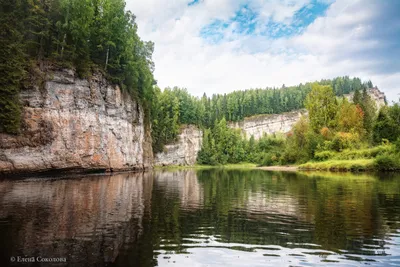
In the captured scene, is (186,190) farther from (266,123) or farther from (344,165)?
(266,123)

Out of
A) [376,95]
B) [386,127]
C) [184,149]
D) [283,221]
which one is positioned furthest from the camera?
[376,95]

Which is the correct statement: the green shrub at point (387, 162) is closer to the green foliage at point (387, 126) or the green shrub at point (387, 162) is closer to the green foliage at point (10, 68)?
the green foliage at point (387, 126)

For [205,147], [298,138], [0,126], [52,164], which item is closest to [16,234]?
[0,126]

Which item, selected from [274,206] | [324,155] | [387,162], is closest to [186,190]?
[274,206]

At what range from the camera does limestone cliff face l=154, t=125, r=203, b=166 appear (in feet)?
348

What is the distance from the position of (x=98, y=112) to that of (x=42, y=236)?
1474 inches

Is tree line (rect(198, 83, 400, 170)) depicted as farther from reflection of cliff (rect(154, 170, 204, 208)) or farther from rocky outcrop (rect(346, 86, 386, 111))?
rocky outcrop (rect(346, 86, 386, 111))

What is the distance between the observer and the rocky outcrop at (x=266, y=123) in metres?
158

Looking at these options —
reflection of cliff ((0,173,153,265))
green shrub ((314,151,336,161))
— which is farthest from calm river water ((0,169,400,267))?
green shrub ((314,151,336,161))

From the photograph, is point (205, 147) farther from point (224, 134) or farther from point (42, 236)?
point (42, 236)

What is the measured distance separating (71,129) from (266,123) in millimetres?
131655

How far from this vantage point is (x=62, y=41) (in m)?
41.7

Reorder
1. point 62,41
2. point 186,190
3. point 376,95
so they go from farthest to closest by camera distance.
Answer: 1. point 376,95
2. point 62,41
3. point 186,190

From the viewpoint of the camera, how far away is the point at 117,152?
49438 millimetres
